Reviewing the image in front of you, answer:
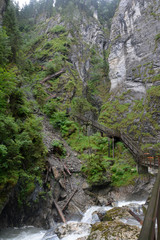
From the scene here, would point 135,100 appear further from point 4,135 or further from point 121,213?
Answer: point 4,135

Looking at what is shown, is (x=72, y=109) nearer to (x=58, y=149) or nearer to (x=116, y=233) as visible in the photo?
(x=58, y=149)

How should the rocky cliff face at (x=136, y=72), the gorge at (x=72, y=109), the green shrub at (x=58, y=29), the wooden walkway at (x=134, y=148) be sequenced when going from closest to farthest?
the gorge at (x=72, y=109)
the wooden walkway at (x=134, y=148)
the rocky cliff face at (x=136, y=72)
the green shrub at (x=58, y=29)

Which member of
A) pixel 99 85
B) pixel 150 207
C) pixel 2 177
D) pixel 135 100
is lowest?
pixel 2 177

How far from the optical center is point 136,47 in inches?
1077

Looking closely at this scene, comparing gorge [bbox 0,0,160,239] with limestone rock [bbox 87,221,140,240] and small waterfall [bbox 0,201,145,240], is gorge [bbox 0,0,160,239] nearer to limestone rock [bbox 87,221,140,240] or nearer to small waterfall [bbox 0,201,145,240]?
small waterfall [bbox 0,201,145,240]

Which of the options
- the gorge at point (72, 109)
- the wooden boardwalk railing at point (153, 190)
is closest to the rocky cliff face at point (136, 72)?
the gorge at point (72, 109)

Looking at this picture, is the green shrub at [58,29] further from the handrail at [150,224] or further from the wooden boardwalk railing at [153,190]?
the handrail at [150,224]

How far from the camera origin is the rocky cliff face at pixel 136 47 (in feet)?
79.3

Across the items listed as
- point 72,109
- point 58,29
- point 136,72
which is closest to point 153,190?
point 72,109

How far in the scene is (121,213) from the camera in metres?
7.42

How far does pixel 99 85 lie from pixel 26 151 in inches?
1020

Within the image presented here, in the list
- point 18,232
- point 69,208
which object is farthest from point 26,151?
point 69,208

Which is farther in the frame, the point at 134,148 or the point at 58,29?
the point at 58,29

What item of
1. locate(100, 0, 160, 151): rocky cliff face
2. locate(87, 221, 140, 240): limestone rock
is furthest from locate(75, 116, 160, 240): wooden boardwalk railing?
locate(87, 221, 140, 240): limestone rock
